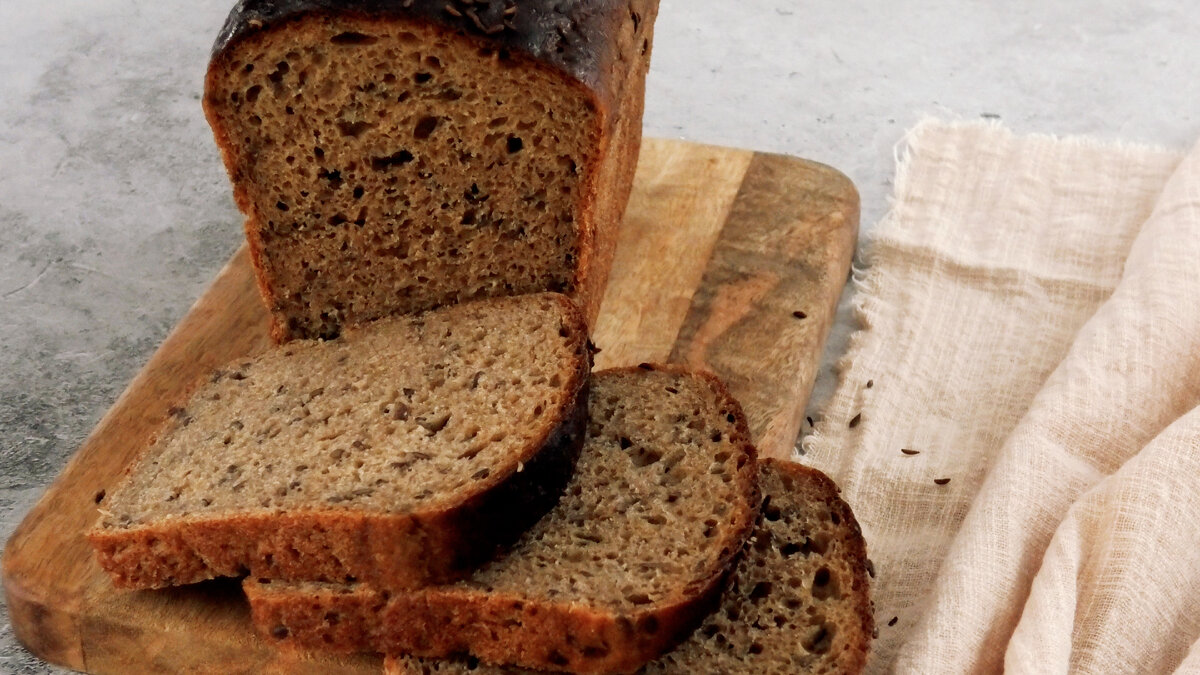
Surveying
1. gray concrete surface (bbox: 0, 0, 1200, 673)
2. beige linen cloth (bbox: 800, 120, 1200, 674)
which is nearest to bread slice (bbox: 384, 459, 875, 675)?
beige linen cloth (bbox: 800, 120, 1200, 674)

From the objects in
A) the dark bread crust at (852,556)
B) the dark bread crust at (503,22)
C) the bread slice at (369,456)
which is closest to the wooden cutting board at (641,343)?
the bread slice at (369,456)

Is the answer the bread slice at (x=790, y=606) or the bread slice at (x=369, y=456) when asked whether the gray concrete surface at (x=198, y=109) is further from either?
the bread slice at (x=790, y=606)

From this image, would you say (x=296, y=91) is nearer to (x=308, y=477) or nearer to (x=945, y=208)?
(x=308, y=477)

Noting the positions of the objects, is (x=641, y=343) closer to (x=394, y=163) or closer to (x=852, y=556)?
(x=394, y=163)

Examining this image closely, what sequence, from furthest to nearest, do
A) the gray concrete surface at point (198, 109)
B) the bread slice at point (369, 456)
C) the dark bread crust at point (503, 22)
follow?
the gray concrete surface at point (198, 109) → the dark bread crust at point (503, 22) → the bread slice at point (369, 456)

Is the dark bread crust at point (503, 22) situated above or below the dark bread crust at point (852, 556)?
above

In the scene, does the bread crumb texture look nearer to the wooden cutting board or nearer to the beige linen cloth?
the wooden cutting board
